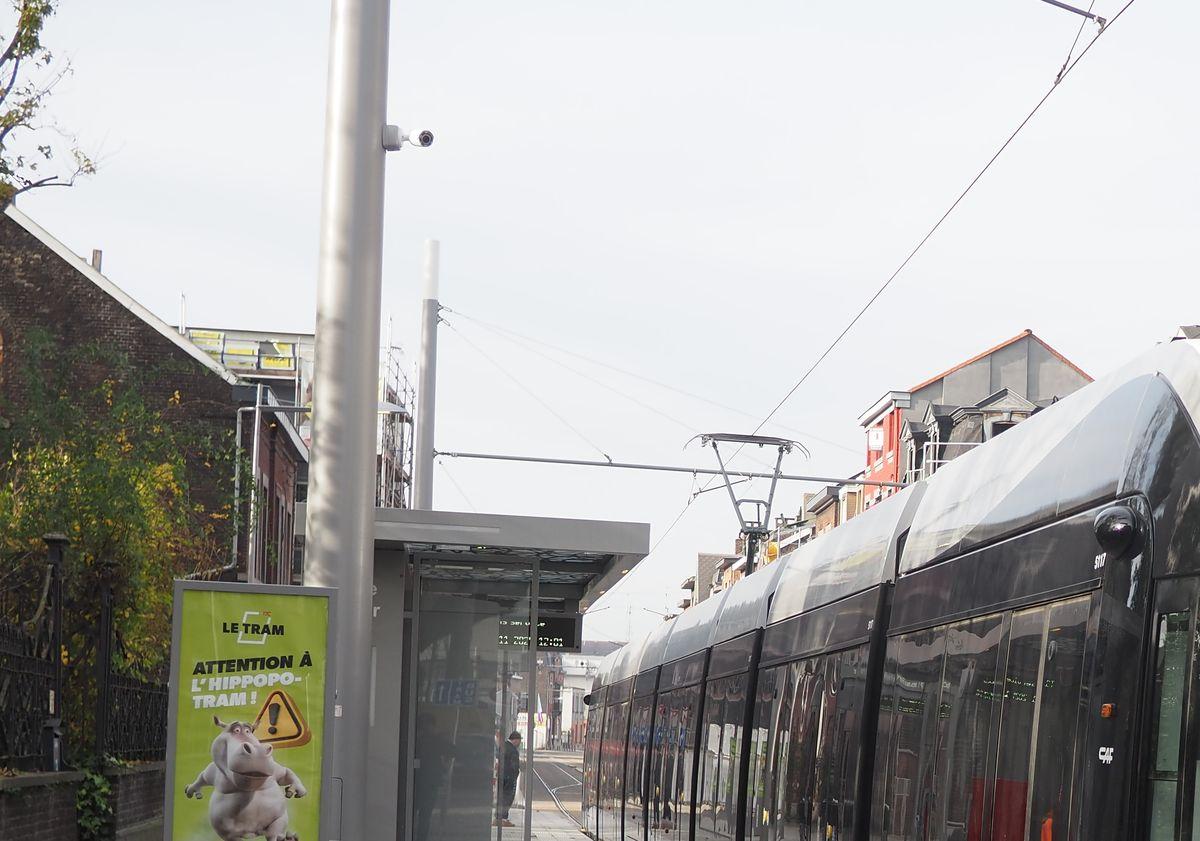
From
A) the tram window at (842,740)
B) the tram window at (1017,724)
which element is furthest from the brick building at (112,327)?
the tram window at (1017,724)

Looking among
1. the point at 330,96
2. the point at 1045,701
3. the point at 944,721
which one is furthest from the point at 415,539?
the point at 1045,701

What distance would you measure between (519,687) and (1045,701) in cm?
990

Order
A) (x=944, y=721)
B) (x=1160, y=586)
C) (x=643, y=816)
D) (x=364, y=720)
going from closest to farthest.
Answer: (x=1160, y=586) → (x=944, y=721) → (x=364, y=720) → (x=643, y=816)

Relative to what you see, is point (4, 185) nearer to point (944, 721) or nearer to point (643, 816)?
point (944, 721)

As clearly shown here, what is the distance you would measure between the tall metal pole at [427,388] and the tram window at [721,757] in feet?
20.2

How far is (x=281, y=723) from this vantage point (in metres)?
9.20

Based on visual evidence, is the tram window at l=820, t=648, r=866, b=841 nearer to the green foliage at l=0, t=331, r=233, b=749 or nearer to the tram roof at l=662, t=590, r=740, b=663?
the green foliage at l=0, t=331, r=233, b=749

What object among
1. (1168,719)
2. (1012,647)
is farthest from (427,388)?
(1168,719)

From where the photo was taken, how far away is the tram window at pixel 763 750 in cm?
1351

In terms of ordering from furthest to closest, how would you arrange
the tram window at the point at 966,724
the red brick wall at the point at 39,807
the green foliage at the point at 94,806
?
the green foliage at the point at 94,806
the red brick wall at the point at 39,807
the tram window at the point at 966,724

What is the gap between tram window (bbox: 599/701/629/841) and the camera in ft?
87.8

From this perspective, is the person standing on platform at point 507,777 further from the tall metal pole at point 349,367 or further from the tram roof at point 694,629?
the tall metal pole at point 349,367

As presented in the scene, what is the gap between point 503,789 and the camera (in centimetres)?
1645

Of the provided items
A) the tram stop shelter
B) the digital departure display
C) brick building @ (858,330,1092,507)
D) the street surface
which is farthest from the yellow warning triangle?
brick building @ (858,330,1092,507)
